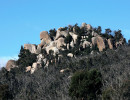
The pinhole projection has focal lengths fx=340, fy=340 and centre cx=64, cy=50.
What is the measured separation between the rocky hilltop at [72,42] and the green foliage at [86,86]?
45.2m

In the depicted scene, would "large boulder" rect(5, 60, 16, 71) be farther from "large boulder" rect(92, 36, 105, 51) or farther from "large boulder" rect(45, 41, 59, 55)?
"large boulder" rect(92, 36, 105, 51)

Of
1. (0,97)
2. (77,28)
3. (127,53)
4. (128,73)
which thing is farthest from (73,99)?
(77,28)

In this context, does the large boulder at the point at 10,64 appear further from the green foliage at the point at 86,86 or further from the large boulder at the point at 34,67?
the green foliage at the point at 86,86

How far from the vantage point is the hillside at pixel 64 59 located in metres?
65.3

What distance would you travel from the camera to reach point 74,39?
9588 cm

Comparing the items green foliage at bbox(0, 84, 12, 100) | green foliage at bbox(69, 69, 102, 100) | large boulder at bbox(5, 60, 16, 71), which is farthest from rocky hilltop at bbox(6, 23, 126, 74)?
green foliage at bbox(69, 69, 102, 100)

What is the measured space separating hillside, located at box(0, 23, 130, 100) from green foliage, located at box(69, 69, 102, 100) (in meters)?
12.6

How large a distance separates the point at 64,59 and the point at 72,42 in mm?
10549

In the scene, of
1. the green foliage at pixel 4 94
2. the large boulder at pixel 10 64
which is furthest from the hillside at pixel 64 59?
the green foliage at pixel 4 94

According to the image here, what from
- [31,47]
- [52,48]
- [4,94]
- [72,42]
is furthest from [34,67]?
[4,94]

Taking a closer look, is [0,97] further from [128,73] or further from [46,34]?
[46,34]

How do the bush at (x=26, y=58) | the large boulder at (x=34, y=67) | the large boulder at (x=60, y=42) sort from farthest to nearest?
the large boulder at (x=60, y=42), the bush at (x=26, y=58), the large boulder at (x=34, y=67)

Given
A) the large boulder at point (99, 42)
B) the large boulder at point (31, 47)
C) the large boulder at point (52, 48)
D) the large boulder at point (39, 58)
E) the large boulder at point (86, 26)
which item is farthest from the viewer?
the large boulder at point (86, 26)

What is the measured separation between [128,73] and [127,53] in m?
20.8
